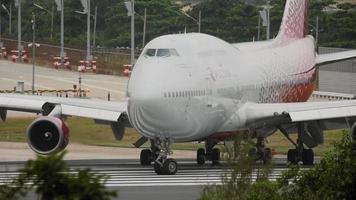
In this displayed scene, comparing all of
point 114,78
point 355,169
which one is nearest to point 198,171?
point 355,169

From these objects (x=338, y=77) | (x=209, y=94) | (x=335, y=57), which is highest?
(x=335, y=57)

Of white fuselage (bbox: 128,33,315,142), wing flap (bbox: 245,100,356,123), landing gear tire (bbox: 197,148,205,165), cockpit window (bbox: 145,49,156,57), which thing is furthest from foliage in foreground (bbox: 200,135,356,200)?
landing gear tire (bbox: 197,148,205,165)

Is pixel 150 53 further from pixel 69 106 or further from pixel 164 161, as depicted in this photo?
pixel 69 106

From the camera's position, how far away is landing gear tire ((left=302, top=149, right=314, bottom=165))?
4206cm

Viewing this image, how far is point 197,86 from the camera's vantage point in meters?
38.4

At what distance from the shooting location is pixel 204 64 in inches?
1544

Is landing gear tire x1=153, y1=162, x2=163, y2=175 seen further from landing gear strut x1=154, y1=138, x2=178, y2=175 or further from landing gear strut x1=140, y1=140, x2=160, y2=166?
landing gear strut x1=140, y1=140, x2=160, y2=166

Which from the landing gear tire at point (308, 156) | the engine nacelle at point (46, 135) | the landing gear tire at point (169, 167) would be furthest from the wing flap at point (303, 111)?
the engine nacelle at point (46, 135)

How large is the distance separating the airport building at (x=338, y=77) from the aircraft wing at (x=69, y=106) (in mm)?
46496

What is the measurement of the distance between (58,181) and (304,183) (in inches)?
342

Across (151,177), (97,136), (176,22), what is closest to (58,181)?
(151,177)

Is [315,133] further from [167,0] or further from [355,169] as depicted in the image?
[167,0]

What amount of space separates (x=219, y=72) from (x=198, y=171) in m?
3.11

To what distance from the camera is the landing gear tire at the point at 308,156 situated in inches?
1656
